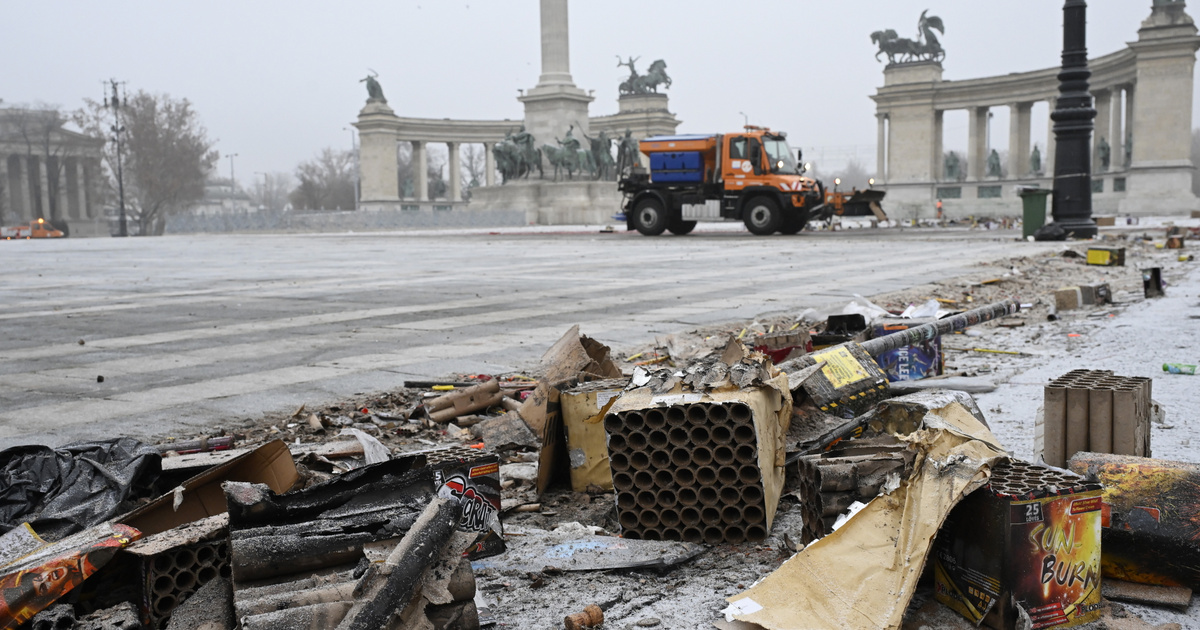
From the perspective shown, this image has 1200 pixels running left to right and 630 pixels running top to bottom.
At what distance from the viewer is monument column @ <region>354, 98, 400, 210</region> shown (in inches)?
3115

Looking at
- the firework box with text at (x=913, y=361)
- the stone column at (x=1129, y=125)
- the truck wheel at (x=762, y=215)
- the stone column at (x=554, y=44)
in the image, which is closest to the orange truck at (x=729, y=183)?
the truck wheel at (x=762, y=215)

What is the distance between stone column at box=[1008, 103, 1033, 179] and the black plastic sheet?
6821cm

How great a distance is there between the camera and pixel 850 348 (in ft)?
16.9

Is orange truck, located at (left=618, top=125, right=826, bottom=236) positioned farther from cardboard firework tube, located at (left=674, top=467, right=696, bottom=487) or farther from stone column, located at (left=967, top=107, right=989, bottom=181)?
stone column, located at (left=967, top=107, right=989, bottom=181)

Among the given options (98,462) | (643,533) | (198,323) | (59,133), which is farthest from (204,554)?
(59,133)

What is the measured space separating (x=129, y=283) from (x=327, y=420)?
38.7 ft

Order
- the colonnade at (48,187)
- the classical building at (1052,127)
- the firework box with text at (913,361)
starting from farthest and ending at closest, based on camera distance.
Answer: the colonnade at (48,187) < the classical building at (1052,127) < the firework box with text at (913,361)

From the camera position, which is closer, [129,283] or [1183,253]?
[129,283]

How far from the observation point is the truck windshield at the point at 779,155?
30.0 meters

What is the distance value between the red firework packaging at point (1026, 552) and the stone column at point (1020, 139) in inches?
2666

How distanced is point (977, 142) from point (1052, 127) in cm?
2045

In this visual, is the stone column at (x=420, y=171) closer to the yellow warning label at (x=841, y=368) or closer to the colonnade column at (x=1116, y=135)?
the colonnade column at (x=1116, y=135)

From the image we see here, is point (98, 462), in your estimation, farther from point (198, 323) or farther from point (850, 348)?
point (198, 323)

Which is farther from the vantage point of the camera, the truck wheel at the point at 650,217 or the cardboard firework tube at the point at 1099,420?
the truck wheel at the point at 650,217
